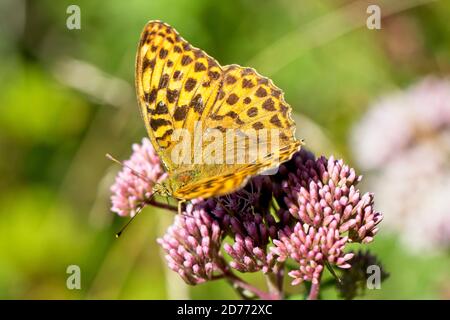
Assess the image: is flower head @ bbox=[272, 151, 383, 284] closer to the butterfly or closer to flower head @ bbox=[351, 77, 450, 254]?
the butterfly

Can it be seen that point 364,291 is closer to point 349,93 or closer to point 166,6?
point 349,93

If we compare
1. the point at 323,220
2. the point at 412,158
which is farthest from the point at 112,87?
the point at 323,220

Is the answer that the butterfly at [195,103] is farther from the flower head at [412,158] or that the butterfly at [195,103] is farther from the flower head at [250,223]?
the flower head at [412,158]

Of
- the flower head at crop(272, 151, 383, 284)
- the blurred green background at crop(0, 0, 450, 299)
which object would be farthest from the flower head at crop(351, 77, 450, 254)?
the flower head at crop(272, 151, 383, 284)

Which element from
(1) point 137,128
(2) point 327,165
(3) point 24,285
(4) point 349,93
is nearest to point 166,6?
(1) point 137,128

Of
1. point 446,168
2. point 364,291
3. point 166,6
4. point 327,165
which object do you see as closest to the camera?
point 327,165

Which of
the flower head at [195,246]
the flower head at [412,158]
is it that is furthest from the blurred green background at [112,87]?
the flower head at [195,246]
